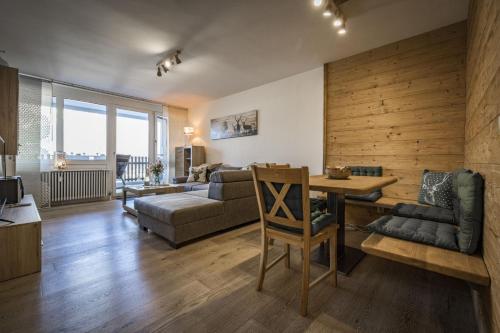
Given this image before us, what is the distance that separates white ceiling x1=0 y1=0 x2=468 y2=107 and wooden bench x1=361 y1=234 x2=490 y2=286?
2.30m

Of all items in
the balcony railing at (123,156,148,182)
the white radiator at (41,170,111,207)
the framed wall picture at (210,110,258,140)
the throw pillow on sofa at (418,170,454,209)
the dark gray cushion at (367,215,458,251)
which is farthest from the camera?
the balcony railing at (123,156,148,182)

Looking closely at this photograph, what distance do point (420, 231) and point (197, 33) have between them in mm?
3052

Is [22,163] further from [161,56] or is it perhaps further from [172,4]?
[172,4]

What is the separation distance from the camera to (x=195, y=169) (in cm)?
524

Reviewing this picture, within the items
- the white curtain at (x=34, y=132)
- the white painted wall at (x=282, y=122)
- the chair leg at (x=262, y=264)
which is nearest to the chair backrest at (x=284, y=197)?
the chair leg at (x=262, y=264)

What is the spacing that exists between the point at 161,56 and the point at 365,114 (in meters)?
3.21

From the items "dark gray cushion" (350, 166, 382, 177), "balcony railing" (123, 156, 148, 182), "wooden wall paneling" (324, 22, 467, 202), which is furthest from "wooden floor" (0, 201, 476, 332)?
"balcony railing" (123, 156, 148, 182)

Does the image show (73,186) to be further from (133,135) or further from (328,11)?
(328,11)

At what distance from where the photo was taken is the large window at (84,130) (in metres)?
4.67

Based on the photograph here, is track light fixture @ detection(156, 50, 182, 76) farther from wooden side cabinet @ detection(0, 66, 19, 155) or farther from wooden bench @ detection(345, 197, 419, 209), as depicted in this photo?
wooden bench @ detection(345, 197, 419, 209)

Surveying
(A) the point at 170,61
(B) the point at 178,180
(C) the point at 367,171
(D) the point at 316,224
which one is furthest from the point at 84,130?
(C) the point at 367,171

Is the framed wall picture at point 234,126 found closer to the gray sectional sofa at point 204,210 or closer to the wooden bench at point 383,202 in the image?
the gray sectional sofa at point 204,210

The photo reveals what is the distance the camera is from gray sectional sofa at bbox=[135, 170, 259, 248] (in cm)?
236

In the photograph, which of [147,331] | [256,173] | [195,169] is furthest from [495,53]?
[195,169]
